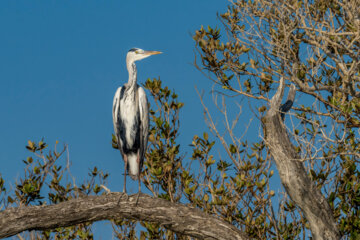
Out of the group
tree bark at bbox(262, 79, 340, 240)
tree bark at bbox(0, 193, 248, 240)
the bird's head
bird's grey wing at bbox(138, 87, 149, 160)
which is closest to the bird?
bird's grey wing at bbox(138, 87, 149, 160)

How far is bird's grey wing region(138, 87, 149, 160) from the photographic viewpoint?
8.05 m

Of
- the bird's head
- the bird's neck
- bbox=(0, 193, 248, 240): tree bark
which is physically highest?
the bird's head

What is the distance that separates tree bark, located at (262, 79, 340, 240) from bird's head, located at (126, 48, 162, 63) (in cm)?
289

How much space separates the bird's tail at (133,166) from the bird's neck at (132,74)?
116 centimetres

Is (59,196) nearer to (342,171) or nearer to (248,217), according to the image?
(248,217)

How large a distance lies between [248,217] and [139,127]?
7.31 ft

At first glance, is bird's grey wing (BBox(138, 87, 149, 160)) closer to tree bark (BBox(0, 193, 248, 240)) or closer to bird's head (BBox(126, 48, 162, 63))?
bird's head (BBox(126, 48, 162, 63))

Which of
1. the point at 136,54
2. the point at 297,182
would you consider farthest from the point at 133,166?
the point at 297,182

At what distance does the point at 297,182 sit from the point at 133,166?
110 inches

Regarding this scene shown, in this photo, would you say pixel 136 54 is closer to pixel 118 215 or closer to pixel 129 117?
pixel 129 117

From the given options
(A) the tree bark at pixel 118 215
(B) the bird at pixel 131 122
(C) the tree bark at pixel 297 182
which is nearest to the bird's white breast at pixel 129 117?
(B) the bird at pixel 131 122

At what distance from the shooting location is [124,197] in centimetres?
718

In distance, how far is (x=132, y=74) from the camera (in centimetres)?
865

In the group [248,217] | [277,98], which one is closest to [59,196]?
[248,217]
